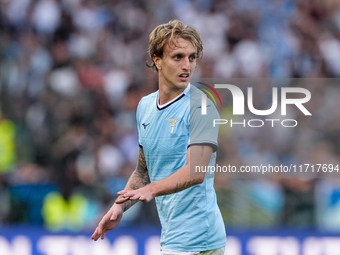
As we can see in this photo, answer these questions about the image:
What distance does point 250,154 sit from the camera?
6.44 metres

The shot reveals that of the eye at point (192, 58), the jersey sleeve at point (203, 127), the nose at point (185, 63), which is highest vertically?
the eye at point (192, 58)

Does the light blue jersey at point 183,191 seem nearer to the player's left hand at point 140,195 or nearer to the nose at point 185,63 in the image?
the nose at point 185,63

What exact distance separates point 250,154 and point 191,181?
342cm

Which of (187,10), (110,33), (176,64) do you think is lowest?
(176,64)

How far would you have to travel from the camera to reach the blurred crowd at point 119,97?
6.52 meters

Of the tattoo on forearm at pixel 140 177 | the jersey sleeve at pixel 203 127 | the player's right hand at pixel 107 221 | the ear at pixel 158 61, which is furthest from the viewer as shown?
the tattoo on forearm at pixel 140 177

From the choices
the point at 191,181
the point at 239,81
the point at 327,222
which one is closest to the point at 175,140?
the point at 191,181

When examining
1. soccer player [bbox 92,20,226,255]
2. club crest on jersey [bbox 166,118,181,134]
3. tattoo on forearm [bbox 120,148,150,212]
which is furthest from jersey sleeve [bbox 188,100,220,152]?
tattoo on forearm [bbox 120,148,150,212]

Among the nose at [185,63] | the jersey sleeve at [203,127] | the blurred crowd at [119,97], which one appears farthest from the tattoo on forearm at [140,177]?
the blurred crowd at [119,97]

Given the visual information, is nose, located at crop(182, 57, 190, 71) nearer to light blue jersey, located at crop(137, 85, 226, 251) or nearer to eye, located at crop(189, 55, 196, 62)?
eye, located at crop(189, 55, 196, 62)

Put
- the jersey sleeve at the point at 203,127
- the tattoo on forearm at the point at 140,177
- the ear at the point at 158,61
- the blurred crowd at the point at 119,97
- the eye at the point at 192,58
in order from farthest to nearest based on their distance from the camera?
the blurred crowd at the point at 119,97
the tattoo on forearm at the point at 140,177
the ear at the point at 158,61
the eye at the point at 192,58
the jersey sleeve at the point at 203,127

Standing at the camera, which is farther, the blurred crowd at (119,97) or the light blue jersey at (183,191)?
the blurred crowd at (119,97)

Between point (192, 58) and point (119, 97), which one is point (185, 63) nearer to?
point (192, 58)

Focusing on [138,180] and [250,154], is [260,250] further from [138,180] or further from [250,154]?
[138,180]
